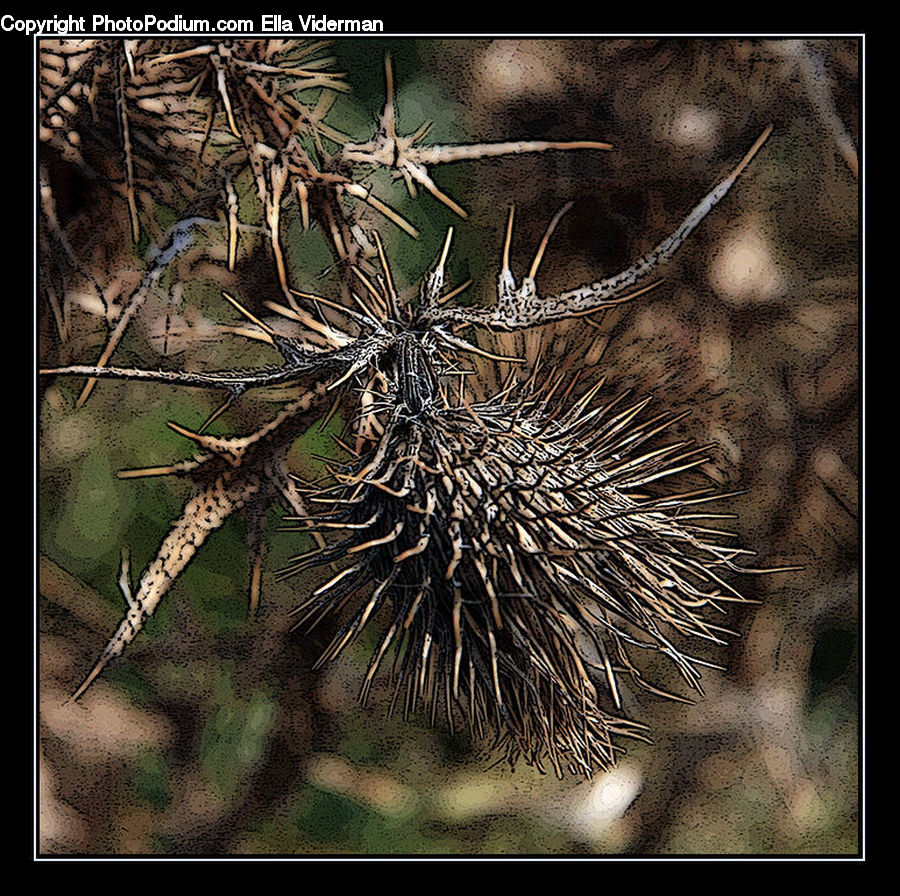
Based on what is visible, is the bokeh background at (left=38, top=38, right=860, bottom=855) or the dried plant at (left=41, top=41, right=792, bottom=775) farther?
the bokeh background at (left=38, top=38, right=860, bottom=855)

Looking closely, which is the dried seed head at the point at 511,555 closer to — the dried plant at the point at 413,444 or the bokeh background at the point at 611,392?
the dried plant at the point at 413,444

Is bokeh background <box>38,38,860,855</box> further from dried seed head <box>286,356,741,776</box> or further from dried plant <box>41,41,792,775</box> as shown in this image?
dried seed head <box>286,356,741,776</box>

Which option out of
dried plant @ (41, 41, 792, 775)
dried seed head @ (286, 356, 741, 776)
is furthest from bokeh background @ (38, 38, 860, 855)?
dried seed head @ (286, 356, 741, 776)

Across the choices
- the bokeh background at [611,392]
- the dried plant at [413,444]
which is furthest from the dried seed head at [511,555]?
the bokeh background at [611,392]

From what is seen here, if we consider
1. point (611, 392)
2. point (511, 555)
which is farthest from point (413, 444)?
point (611, 392)

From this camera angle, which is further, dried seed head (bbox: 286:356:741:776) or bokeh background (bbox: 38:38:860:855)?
bokeh background (bbox: 38:38:860:855)

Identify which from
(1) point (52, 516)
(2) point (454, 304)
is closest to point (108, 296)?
(1) point (52, 516)

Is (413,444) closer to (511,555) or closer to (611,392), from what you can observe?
(511,555)

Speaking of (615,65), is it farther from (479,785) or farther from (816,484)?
(479,785)
